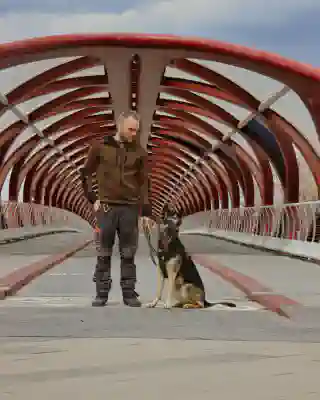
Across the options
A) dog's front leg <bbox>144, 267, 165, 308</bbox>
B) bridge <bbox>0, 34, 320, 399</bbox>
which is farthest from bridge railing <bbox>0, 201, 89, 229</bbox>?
dog's front leg <bbox>144, 267, 165, 308</bbox>

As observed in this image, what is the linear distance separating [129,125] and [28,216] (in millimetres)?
33525

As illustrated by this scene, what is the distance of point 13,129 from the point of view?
36062 millimetres

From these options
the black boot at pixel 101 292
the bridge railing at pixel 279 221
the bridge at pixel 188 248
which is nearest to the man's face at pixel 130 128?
the bridge at pixel 188 248

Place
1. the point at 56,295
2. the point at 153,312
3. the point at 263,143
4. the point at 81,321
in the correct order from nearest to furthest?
1. the point at 81,321
2. the point at 153,312
3. the point at 56,295
4. the point at 263,143

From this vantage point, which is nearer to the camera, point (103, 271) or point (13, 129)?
point (103, 271)

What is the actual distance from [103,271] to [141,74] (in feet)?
61.0

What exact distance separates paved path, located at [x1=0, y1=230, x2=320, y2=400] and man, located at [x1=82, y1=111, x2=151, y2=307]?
542 mm

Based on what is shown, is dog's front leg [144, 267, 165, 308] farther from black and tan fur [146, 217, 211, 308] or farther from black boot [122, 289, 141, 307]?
black boot [122, 289, 141, 307]

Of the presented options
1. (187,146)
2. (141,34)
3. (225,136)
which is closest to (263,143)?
(225,136)

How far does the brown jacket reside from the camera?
8.94m

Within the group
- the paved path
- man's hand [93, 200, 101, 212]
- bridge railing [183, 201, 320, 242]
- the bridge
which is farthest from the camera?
bridge railing [183, 201, 320, 242]

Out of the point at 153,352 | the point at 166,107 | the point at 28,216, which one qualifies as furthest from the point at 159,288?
the point at 28,216

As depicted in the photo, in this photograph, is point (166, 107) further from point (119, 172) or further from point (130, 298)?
point (119, 172)

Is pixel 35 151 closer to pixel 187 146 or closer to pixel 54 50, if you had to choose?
pixel 187 146
